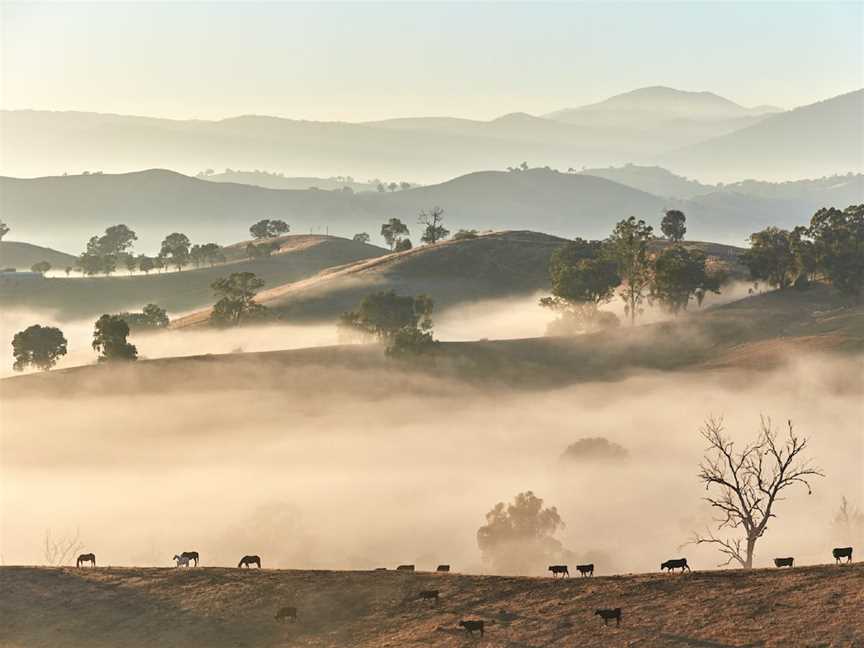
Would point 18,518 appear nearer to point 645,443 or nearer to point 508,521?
point 508,521

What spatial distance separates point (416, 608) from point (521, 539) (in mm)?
71626

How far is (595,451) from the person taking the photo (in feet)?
479

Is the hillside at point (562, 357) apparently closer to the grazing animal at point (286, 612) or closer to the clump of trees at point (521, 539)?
the clump of trees at point (521, 539)

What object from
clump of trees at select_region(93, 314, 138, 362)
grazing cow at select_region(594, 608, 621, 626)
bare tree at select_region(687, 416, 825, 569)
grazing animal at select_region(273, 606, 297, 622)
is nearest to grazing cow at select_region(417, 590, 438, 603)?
grazing animal at select_region(273, 606, 297, 622)

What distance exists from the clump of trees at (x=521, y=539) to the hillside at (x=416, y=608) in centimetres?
6620

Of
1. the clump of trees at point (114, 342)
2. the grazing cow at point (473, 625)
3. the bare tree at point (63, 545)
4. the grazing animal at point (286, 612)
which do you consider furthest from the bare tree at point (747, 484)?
the clump of trees at point (114, 342)

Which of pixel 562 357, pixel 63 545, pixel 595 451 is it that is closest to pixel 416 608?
pixel 63 545

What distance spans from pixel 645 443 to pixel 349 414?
47034 mm

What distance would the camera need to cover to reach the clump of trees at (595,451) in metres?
146

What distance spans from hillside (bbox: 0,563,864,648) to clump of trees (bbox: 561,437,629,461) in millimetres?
90412

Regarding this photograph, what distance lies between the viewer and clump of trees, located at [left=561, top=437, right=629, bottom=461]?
146 metres

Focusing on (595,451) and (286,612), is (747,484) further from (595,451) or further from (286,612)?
(595,451)

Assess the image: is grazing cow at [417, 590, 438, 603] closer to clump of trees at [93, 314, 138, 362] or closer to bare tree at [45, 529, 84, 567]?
bare tree at [45, 529, 84, 567]

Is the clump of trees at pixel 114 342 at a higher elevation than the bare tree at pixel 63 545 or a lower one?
higher
